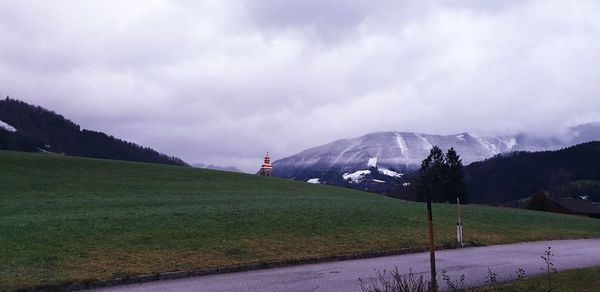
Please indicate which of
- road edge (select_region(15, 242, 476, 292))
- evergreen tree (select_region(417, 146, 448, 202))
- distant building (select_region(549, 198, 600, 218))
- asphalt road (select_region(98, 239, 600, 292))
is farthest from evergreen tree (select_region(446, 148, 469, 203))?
road edge (select_region(15, 242, 476, 292))

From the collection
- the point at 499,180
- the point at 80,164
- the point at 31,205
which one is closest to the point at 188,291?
the point at 31,205

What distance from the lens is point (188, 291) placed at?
12133mm

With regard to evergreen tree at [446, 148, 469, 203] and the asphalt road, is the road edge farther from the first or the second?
evergreen tree at [446, 148, 469, 203]

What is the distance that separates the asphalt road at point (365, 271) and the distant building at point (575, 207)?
3726 inches

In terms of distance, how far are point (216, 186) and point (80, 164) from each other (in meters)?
16.5

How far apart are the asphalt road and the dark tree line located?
69995mm

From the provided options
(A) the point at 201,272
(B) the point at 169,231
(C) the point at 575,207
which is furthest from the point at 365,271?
(C) the point at 575,207

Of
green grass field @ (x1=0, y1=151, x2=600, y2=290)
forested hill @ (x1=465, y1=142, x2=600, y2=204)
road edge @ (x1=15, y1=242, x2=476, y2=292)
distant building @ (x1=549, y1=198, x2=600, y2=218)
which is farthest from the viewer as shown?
forested hill @ (x1=465, y1=142, x2=600, y2=204)

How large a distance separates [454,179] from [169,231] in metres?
76.4

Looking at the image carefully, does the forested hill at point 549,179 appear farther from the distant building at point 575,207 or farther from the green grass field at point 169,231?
the green grass field at point 169,231

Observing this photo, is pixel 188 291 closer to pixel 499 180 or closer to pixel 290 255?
pixel 290 255

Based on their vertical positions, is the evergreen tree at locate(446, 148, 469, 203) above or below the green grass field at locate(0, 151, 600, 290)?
above

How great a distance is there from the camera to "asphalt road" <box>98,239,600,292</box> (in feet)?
41.3

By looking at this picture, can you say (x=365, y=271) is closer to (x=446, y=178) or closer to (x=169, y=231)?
(x=169, y=231)
